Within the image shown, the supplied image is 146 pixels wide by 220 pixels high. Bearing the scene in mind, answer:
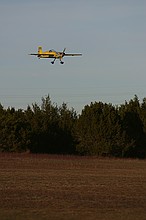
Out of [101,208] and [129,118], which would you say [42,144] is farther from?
[101,208]

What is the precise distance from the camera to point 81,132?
95.5 metres

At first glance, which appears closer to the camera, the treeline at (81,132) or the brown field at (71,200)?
the brown field at (71,200)

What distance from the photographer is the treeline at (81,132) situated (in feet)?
301

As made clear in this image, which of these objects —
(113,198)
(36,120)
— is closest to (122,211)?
(113,198)

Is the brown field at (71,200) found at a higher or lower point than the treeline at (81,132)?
lower

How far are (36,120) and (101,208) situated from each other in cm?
7641

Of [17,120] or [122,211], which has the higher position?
[17,120]

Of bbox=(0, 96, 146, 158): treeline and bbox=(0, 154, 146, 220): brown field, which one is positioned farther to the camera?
bbox=(0, 96, 146, 158): treeline

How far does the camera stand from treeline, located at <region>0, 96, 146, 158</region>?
91.8m

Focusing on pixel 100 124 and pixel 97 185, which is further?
pixel 100 124

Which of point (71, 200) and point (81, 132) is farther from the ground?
point (81, 132)

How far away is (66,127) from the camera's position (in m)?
103

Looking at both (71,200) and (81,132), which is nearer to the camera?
(71,200)

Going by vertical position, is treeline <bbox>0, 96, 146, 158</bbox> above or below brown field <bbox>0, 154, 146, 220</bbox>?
above
